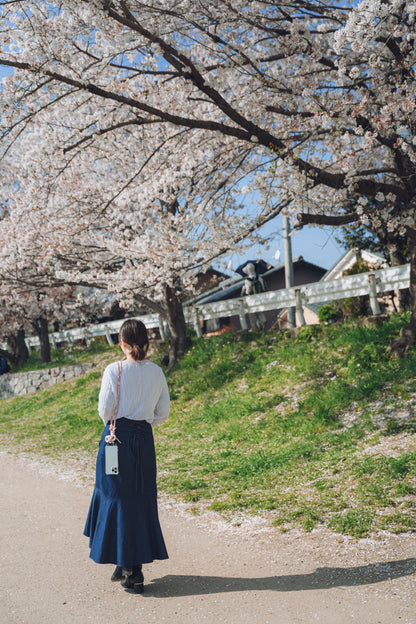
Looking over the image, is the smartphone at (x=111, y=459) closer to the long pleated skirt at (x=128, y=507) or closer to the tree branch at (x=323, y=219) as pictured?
the long pleated skirt at (x=128, y=507)

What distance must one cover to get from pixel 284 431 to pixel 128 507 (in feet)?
16.6

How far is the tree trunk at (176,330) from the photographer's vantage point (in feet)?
51.5

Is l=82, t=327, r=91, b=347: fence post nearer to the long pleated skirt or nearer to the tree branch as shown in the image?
the tree branch

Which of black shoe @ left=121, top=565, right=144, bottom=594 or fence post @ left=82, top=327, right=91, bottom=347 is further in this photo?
fence post @ left=82, top=327, right=91, bottom=347

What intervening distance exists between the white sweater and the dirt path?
4.04 ft

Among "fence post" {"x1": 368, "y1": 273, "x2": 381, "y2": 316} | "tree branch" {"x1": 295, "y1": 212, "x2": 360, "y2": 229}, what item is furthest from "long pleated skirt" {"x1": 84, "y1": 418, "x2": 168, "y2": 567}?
"fence post" {"x1": 368, "y1": 273, "x2": 381, "y2": 316}

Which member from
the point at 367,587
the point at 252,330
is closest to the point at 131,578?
the point at 367,587

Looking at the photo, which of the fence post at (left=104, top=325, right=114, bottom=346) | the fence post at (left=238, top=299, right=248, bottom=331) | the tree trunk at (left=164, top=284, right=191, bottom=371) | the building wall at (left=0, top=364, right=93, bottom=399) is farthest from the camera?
the fence post at (left=104, top=325, right=114, bottom=346)

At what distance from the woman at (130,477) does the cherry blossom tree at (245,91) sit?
3.35 metres

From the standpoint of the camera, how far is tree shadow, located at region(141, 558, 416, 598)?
3.85m

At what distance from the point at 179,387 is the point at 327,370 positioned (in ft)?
14.9

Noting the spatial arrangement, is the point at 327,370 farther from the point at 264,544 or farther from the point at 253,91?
the point at 264,544

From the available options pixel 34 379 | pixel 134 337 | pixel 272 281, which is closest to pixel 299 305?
pixel 134 337

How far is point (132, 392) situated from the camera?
414 cm
